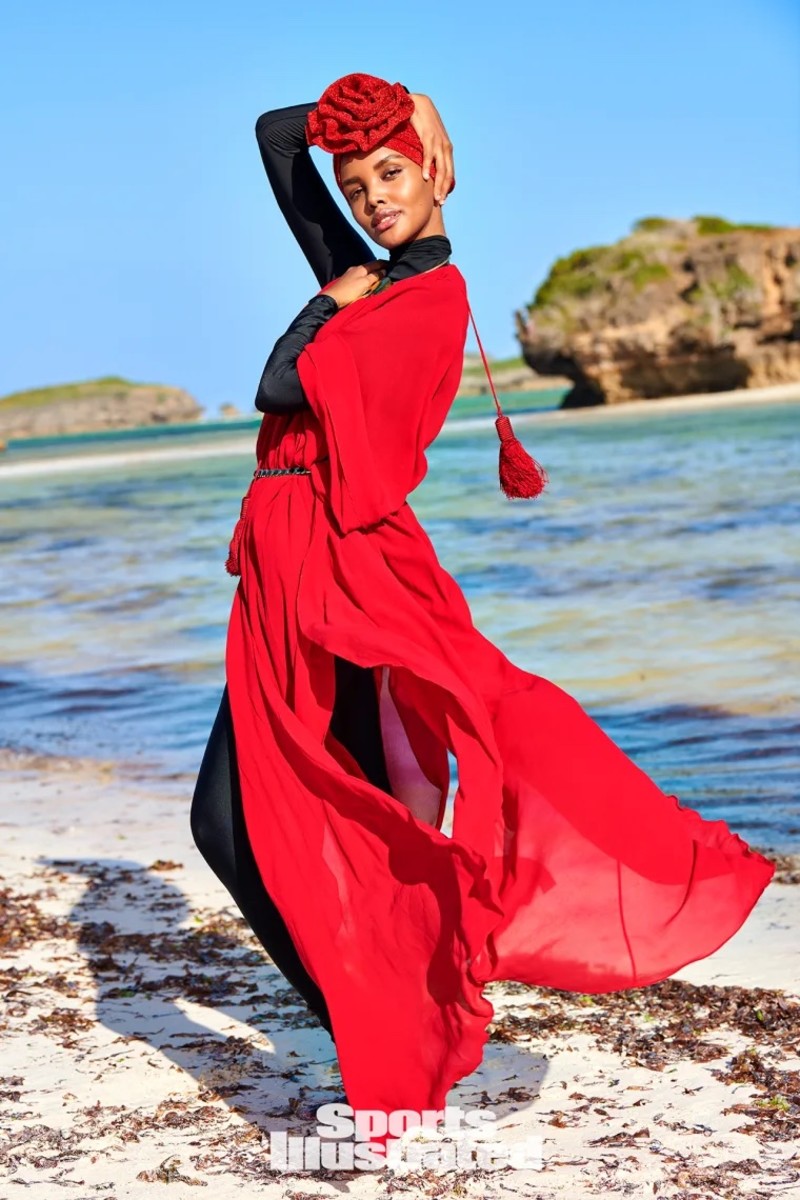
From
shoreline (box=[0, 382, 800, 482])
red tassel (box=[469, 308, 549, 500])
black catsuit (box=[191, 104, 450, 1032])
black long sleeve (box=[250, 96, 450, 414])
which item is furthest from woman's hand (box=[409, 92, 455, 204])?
shoreline (box=[0, 382, 800, 482])

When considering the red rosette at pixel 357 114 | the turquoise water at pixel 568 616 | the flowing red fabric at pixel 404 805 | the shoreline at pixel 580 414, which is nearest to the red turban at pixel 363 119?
the red rosette at pixel 357 114

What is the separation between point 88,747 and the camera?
7484mm

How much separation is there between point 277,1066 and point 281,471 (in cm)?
143

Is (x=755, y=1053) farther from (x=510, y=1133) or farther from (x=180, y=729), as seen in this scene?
(x=180, y=729)

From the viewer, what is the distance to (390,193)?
9.34 ft

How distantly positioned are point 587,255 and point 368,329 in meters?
56.7

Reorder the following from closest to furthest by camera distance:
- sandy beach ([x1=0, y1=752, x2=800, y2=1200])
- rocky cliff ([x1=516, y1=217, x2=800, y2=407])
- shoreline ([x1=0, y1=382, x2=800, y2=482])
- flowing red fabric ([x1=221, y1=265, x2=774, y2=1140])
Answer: flowing red fabric ([x1=221, y1=265, x2=774, y2=1140]) → sandy beach ([x1=0, y1=752, x2=800, y2=1200]) → shoreline ([x1=0, y1=382, x2=800, y2=482]) → rocky cliff ([x1=516, y1=217, x2=800, y2=407])

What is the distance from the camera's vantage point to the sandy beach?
2.74 m

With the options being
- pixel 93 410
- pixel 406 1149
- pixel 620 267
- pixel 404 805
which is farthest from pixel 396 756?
pixel 93 410

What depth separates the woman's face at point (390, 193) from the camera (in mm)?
2838

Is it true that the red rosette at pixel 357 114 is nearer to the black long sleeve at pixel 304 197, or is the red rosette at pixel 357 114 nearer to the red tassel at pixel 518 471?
the black long sleeve at pixel 304 197

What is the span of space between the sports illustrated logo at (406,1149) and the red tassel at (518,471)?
4.09ft

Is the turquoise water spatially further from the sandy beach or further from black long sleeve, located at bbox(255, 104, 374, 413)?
black long sleeve, located at bbox(255, 104, 374, 413)

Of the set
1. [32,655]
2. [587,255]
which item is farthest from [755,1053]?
[587,255]
